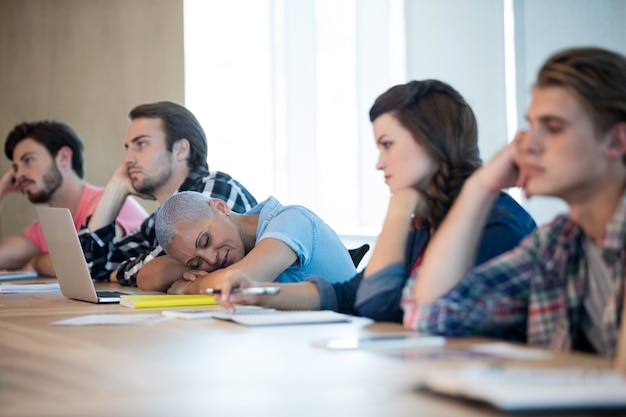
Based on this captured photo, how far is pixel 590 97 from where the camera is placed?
148 centimetres

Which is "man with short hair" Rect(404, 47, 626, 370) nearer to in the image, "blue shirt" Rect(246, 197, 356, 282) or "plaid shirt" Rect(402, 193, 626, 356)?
"plaid shirt" Rect(402, 193, 626, 356)

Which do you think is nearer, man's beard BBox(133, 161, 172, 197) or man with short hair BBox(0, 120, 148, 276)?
man's beard BBox(133, 161, 172, 197)

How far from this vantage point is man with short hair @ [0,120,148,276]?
16.3 feet

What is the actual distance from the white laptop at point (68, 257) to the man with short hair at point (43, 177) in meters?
1.96

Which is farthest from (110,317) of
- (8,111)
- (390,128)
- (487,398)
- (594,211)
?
(8,111)

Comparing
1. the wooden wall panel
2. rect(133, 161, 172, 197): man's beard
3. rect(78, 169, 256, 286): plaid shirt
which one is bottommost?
rect(78, 169, 256, 286): plaid shirt

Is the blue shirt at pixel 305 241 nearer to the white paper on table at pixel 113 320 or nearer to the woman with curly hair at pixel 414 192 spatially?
the woman with curly hair at pixel 414 192

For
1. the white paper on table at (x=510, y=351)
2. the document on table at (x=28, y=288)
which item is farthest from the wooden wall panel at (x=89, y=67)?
the white paper on table at (x=510, y=351)

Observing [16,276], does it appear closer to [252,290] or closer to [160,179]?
[160,179]

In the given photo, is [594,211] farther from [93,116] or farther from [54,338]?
[93,116]

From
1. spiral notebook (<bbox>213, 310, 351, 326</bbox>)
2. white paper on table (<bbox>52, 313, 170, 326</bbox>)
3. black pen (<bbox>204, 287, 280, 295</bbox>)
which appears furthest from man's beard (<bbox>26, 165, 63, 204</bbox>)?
spiral notebook (<bbox>213, 310, 351, 326</bbox>)

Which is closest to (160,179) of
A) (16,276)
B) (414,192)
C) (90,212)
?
(16,276)

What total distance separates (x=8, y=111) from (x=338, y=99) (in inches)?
94.1

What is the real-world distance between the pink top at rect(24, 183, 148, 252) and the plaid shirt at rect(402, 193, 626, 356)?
2898 mm
